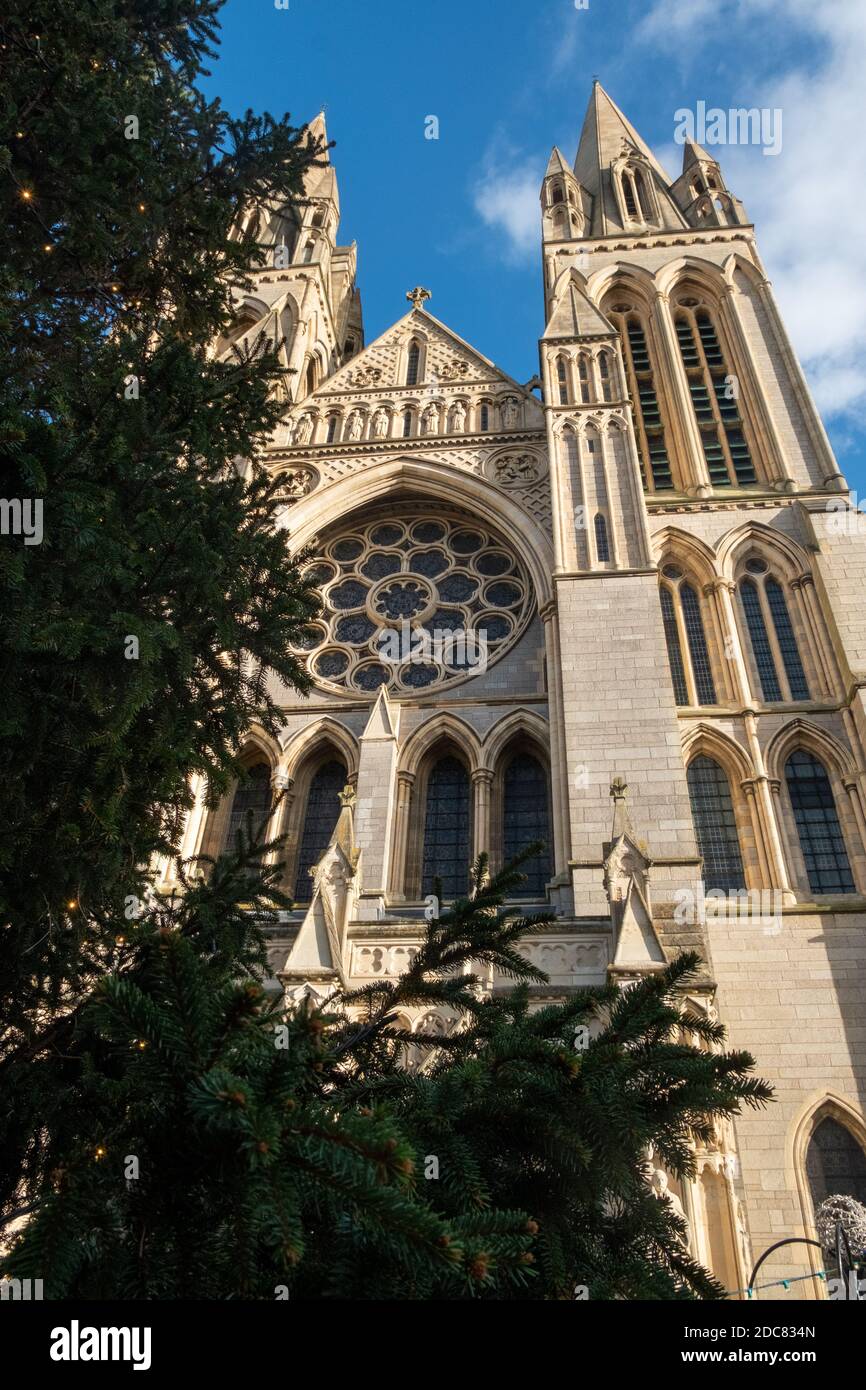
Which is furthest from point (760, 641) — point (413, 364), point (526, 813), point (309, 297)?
point (309, 297)

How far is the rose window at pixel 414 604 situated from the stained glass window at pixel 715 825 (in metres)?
3.79

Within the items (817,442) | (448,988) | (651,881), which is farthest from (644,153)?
(448,988)

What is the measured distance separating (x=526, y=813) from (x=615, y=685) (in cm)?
252

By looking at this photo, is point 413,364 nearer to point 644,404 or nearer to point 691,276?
point 644,404

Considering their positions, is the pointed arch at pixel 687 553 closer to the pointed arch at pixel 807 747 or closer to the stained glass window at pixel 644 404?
the stained glass window at pixel 644 404

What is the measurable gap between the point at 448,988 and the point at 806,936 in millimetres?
8919

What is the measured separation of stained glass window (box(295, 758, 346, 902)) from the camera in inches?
530

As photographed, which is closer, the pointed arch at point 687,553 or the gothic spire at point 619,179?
the pointed arch at point 687,553

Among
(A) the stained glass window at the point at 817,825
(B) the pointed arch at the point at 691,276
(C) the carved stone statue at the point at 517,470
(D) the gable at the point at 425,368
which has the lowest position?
(A) the stained glass window at the point at 817,825

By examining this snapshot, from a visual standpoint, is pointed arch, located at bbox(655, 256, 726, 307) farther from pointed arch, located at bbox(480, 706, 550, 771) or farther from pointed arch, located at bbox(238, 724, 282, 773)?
pointed arch, located at bbox(238, 724, 282, 773)

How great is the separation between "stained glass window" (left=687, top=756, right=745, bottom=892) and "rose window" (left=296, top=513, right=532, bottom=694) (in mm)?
3785

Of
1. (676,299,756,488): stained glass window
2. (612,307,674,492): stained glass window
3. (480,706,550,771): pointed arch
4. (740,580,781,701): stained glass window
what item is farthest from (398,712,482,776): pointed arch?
(676,299,756,488): stained glass window

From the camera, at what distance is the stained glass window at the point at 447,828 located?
1334cm

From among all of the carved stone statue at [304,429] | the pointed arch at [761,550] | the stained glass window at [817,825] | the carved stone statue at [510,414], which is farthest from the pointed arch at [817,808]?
the carved stone statue at [304,429]
